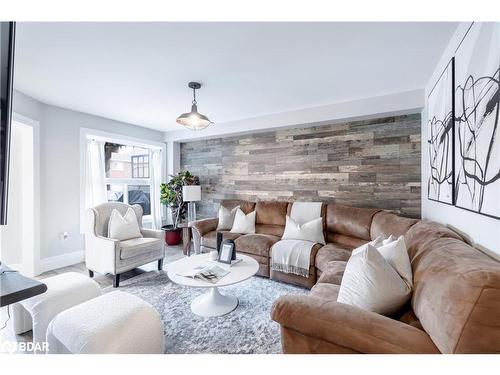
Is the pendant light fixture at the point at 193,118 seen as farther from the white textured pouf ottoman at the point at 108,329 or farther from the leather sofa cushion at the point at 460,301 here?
the leather sofa cushion at the point at 460,301

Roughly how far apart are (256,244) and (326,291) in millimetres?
1446

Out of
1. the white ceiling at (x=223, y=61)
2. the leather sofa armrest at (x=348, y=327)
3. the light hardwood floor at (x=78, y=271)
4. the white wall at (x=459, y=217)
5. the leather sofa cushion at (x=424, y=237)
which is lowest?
the light hardwood floor at (x=78, y=271)

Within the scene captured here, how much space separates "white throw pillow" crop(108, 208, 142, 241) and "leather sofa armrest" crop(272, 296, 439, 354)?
2549 mm

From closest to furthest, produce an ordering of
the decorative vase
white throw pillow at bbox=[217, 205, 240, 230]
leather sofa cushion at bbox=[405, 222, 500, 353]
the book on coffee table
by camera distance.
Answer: leather sofa cushion at bbox=[405, 222, 500, 353] < the book on coffee table < white throw pillow at bbox=[217, 205, 240, 230] < the decorative vase

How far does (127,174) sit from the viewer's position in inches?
178

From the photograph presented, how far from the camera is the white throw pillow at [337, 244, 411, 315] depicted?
1.19 m

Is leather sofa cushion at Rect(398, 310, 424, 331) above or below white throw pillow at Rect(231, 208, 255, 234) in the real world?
below

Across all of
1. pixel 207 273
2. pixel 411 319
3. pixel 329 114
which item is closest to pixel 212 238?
pixel 207 273

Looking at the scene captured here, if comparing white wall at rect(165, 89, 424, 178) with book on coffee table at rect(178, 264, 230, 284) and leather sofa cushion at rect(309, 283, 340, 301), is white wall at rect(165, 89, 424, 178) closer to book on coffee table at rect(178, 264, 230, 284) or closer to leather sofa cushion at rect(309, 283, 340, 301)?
leather sofa cushion at rect(309, 283, 340, 301)

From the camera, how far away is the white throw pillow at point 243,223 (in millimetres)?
3514

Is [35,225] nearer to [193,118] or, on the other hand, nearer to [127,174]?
[127,174]

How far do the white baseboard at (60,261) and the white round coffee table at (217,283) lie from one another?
2.33 m

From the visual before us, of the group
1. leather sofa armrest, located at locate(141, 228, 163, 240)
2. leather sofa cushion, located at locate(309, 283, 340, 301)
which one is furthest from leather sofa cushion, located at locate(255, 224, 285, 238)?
leather sofa cushion, located at locate(309, 283, 340, 301)

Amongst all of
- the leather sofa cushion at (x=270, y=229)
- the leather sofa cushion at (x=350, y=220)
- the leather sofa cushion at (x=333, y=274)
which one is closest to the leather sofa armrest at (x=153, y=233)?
the leather sofa cushion at (x=270, y=229)
